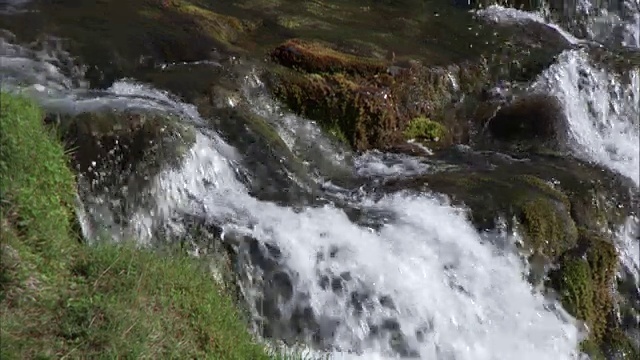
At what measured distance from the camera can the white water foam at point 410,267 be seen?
24.1 feet

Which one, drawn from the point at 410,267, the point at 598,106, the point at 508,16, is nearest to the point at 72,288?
the point at 410,267

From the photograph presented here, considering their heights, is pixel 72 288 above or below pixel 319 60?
above

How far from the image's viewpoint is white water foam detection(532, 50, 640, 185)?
1198 centimetres

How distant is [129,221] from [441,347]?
2.50 meters

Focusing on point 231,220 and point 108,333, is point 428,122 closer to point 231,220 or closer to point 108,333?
point 231,220

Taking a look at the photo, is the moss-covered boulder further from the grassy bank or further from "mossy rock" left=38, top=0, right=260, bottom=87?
the grassy bank

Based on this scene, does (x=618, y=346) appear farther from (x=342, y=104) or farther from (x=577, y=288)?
(x=342, y=104)

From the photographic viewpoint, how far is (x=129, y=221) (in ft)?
23.2

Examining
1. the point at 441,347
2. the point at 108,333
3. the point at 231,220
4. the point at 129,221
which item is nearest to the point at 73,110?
the point at 129,221

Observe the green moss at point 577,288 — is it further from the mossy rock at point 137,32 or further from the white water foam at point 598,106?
the mossy rock at point 137,32

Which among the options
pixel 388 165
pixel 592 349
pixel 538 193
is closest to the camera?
pixel 592 349

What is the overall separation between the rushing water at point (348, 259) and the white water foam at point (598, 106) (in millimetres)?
2861

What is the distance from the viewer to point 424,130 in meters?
11.1

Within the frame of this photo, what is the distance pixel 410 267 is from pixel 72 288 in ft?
10.2
